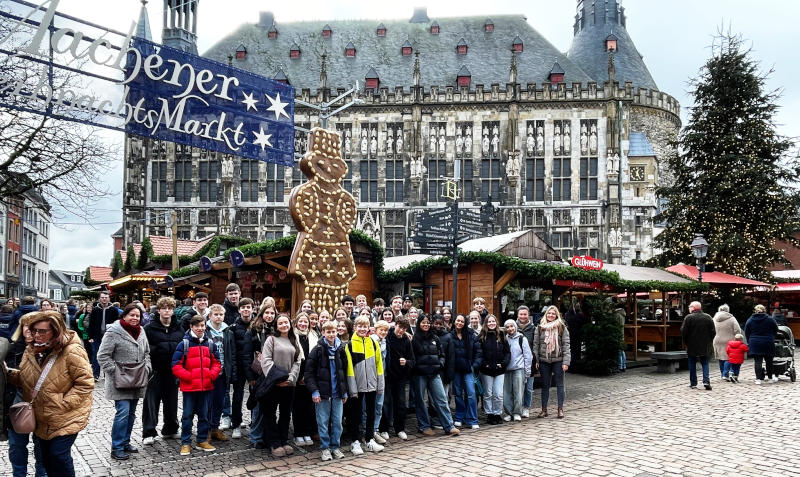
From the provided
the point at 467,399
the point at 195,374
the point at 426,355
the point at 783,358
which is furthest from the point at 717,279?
the point at 195,374

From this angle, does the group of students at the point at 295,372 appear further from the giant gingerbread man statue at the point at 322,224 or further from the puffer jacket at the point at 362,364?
the giant gingerbread man statue at the point at 322,224

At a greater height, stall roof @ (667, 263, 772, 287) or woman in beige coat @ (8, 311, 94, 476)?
stall roof @ (667, 263, 772, 287)

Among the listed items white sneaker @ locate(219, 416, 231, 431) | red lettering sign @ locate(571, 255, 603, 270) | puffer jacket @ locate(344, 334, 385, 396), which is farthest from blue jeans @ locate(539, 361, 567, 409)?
red lettering sign @ locate(571, 255, 603, 270)

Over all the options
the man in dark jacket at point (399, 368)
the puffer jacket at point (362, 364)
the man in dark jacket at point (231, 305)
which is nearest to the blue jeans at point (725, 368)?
the man in dark jacket at point (399, 368)

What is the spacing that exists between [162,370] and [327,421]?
1867 millimetres

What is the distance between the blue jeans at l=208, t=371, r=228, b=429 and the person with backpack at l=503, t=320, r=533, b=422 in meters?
3.68

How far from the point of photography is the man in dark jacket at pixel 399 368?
7.63m

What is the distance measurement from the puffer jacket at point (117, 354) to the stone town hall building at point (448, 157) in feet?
90.5

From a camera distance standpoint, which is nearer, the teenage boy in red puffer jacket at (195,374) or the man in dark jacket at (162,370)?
the teenage boy in red puffer jacket at (195,374)

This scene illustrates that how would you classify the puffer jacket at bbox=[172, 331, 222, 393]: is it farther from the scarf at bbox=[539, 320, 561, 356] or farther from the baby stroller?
the baby stroller

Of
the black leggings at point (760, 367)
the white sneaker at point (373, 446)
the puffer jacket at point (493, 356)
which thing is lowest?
the white sneaker at point (373, 446)

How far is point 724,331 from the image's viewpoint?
12172mm

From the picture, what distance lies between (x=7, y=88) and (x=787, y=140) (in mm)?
22872

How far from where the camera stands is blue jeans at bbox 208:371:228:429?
7.02 m
